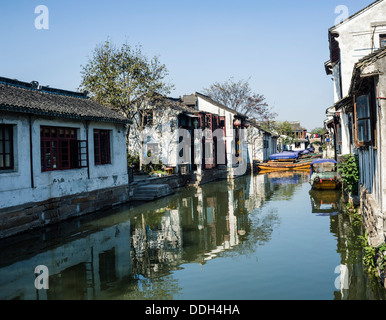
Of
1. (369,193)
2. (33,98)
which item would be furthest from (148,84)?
(369,193)

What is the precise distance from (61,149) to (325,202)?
471 inches

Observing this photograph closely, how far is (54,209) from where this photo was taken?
14.0 metres

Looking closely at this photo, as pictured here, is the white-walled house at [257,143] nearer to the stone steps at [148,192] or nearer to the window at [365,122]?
the stone steps at [148,192]

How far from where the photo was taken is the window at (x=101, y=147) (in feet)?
55.8

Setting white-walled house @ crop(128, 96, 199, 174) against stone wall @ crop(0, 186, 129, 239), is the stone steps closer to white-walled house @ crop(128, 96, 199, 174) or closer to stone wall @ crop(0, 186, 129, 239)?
stone wall @ crop(0, 186, 129, 239)

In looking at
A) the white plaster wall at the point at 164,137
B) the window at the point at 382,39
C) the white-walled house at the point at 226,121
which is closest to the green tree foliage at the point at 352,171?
the window at the point at 382,39

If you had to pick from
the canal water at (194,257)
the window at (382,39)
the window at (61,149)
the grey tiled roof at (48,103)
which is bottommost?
the canal water at (194,257)

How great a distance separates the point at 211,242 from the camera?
10.8 metres

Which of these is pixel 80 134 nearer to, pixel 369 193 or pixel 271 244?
pixel 271 244

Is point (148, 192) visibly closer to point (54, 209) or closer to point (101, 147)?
point (101, 147)

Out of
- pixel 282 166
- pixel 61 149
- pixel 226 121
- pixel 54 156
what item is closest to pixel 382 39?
pixel 61 149

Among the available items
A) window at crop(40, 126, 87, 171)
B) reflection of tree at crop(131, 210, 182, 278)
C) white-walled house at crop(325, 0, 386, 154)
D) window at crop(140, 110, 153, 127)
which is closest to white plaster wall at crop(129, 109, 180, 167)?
window at crop(140, 110, 153, 127)

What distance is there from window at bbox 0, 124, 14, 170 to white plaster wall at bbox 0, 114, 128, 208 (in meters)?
0.16

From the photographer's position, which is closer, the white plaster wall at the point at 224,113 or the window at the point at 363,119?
the window at the point at 363,119
